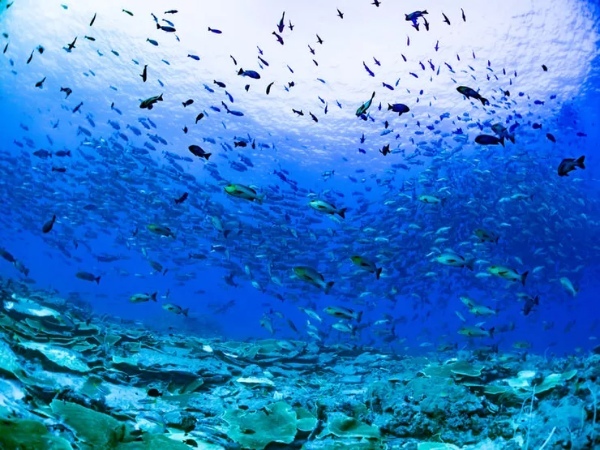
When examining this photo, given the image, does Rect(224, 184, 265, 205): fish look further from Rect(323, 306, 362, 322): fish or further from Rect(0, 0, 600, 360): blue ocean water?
Rect(0, 0, 600, 360): blue ocean water

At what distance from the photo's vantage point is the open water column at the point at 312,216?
182 inches

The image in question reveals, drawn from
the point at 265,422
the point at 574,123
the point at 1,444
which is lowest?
the point at 265,422

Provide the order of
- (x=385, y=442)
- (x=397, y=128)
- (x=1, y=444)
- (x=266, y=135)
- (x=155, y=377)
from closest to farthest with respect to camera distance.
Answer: (x=1, y=444) → (x=385, y=442) → (x=155, y=377) → (x=397, y=128) → (x=266, y=135)

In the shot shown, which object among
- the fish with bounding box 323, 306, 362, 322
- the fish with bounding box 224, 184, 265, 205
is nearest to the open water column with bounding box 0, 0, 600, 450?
the fish with bounding box 224, 184, 265, 205

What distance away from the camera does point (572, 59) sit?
25641 millimetres

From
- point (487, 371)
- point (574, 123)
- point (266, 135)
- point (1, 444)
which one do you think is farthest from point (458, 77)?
point (1, 444)

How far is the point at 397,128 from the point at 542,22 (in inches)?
561

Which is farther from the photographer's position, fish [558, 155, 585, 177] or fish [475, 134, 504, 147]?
fish [475, 134, 504, 147]

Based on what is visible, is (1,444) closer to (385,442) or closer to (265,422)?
(265,422)

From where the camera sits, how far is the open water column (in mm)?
4613

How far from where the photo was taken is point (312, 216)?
2784 cm

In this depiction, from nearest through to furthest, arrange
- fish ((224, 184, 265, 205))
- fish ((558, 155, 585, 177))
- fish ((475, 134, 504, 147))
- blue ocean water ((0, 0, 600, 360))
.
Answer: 1. fish ((558, 155, 585, 177))
2. fish ((224, 184, 265, 205))
3. fish ((475, 134, 504, 147))
4. blue ocean water ((0, 0, 600, 360))

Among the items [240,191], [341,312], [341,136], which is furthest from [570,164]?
[341,136]

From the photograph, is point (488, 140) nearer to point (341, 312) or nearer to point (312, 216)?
point (341, 312)
